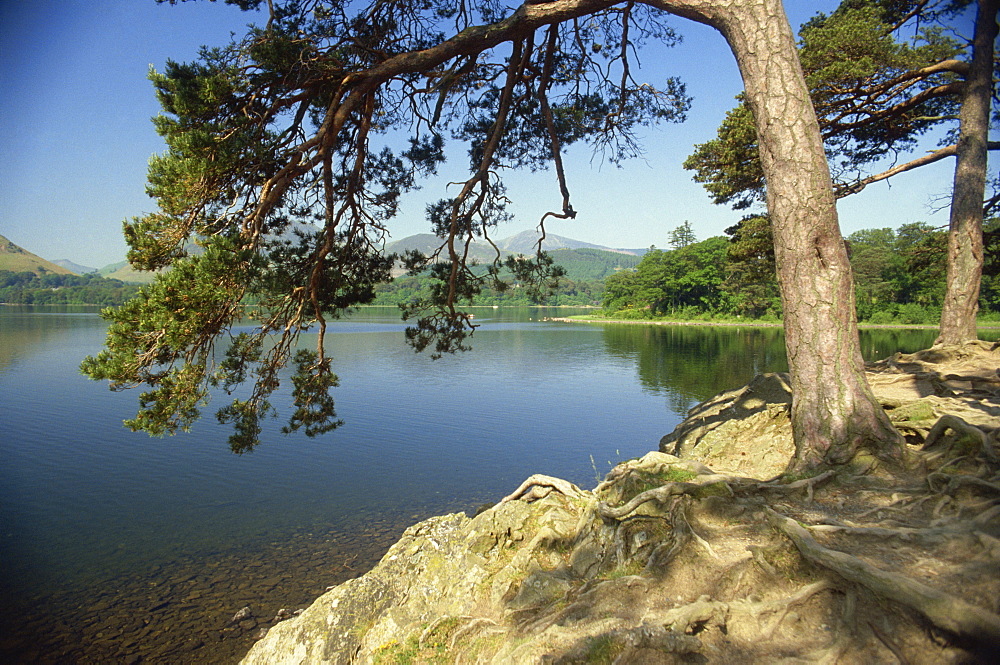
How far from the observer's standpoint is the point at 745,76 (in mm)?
4586

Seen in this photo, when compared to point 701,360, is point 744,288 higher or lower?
higher

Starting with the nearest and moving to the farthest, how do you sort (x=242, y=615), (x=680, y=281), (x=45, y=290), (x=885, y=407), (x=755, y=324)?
1. (x=885, y=407)
2. (x=242, y=615)
3. (x=755, y=324)
4. (x=680, y=281)
5. (x=45, y=290)

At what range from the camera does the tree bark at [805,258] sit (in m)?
4.13

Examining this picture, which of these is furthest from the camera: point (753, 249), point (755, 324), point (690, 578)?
point (755, 324)

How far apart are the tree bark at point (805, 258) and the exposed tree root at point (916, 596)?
166 centimetres

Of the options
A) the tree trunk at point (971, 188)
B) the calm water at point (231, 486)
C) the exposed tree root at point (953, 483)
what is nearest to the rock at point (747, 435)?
the exposed tree root at point (953, 483)

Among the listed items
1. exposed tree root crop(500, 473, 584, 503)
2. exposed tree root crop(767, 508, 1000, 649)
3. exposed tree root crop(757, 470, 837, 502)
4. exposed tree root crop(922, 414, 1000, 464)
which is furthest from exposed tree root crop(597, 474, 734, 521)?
exposed tree root crop(922, 414, 1000, 464)

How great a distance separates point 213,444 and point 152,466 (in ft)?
5.13

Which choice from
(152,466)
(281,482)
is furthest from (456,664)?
(152,466)

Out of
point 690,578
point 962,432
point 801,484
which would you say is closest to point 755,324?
point 962,432

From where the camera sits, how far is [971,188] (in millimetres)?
9219

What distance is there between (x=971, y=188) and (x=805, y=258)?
24.7 feet

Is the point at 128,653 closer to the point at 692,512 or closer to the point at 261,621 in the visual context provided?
the point at 261,621

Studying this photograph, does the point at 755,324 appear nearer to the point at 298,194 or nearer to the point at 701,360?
the point at 701,360
